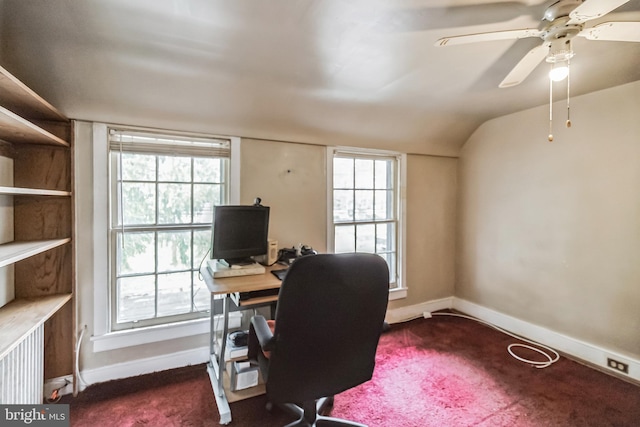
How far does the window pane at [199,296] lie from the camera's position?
233 cm

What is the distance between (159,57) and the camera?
167 cm

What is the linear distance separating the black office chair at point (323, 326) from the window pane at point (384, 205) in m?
1.91

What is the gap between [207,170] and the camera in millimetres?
2340

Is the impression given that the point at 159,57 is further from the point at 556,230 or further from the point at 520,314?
the point at 520,314

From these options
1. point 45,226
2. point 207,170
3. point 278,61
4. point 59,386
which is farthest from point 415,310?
point 45,226

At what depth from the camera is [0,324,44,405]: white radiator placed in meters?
1.33

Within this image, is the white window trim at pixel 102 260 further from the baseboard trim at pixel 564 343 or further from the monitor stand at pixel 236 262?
the baseboard trim at pixel 564 343

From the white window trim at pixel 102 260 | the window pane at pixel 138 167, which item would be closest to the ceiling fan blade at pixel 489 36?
the window pane at pixel 138 167

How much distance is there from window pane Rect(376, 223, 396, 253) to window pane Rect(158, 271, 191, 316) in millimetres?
1920

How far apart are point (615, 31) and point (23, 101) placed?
2801mm

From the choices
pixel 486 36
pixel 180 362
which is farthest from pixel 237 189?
pixel 486 36

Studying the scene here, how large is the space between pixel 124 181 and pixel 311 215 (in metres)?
1.48

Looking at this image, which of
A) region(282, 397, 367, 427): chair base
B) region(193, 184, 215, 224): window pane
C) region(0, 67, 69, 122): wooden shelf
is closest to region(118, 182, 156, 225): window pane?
region(193, 184, 215, 224): window pane

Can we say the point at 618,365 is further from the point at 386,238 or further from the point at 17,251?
the point at 17,251
